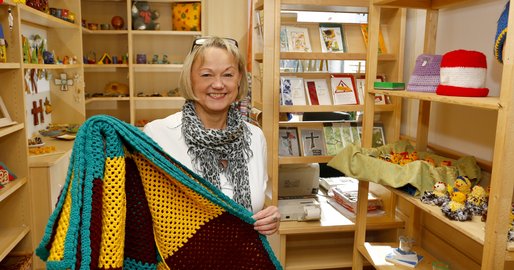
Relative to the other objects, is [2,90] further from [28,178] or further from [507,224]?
[507,224]

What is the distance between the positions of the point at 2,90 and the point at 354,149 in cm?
198

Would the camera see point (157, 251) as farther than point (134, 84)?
No

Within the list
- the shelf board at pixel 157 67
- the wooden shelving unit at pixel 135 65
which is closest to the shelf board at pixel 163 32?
the wooden shelving unit at pixel 135 65

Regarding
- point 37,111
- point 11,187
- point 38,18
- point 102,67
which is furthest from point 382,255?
point 102,67

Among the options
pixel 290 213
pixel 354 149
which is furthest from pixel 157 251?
pixel 290 213

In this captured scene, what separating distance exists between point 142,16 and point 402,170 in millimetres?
3562

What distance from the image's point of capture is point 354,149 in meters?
2.16

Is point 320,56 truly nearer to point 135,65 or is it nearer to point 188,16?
point 188,16

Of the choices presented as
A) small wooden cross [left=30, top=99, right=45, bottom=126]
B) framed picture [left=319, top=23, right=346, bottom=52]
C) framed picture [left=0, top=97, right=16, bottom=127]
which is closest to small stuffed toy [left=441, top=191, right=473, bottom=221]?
framed picture [left=319, top=23, right=346, bottom=52]

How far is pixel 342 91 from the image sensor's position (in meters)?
2.80

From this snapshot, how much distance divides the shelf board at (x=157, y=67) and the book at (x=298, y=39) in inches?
83.7

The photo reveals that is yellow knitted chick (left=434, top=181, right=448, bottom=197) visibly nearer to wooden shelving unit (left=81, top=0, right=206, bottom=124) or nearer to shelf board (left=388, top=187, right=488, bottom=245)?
shelf board (left=388, top=187, right=488, bottom=245)

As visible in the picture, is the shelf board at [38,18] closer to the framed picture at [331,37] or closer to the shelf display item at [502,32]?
the framed picture at [331,37]

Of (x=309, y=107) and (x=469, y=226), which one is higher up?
(x=309, y=107)
